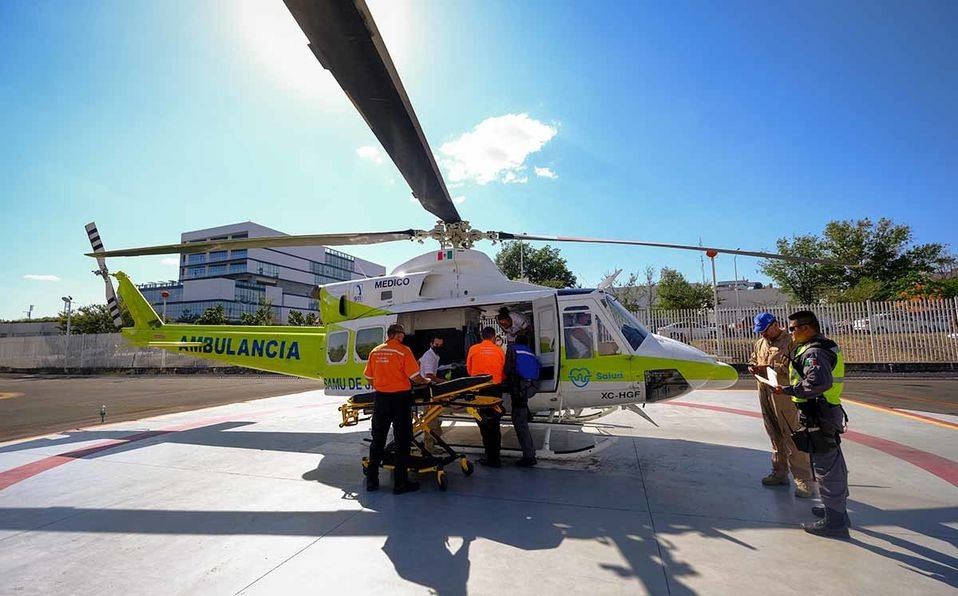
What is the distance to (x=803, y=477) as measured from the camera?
4258mm

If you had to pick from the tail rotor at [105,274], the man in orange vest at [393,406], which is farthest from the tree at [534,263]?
the man in orange vest at [393,406]

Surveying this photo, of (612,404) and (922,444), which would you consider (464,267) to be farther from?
(922,444)

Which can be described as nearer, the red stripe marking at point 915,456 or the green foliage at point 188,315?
the red stripe marking at point 915,456

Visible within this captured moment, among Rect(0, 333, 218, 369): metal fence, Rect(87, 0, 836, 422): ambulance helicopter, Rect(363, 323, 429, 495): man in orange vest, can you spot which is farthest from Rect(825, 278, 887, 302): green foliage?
Rect(0, 333, 218, 369): metal fence

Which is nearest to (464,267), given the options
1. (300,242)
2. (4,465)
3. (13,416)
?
(300,242)

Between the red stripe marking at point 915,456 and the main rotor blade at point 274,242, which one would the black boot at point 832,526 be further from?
the main rotor blade at point 274,242

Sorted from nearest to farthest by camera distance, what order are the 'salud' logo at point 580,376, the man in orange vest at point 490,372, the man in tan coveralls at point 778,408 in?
the man in tan coveralls at point 778,408 < the man in orange vest at point 490,372 < the 'salud' logo at point 580,376

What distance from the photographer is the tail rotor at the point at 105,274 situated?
26.3 ft

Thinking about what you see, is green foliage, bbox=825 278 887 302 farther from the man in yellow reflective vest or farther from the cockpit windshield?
the man in yellow reflective vest

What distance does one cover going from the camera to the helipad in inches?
110

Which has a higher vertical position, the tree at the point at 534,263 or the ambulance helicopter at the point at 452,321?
the tree at the point at 534,263

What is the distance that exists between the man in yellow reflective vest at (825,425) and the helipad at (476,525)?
0.20m

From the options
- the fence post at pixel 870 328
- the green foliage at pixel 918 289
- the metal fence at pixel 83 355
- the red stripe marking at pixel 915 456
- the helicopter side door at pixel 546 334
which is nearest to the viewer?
the red stripe marking at pixel 915 456

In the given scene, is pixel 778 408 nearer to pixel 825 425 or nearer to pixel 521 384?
pixel 825 425
